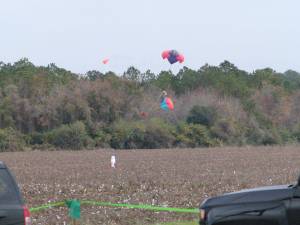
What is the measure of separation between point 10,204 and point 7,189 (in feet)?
Result: 0.68

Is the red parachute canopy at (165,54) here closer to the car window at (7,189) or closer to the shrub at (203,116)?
the car window at (7,189)

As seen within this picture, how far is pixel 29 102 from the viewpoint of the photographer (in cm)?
7556

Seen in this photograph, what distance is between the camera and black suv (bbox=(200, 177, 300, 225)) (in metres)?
8.80

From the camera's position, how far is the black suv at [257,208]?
880 centimetres

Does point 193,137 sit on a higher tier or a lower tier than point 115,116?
lower

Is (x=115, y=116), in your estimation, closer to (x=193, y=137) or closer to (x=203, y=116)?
(x=193, y=137)

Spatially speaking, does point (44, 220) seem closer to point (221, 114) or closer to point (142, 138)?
point (142, 138)

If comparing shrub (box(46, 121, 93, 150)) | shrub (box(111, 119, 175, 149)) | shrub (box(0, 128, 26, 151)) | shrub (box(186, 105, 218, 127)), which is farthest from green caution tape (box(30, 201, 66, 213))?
shrub (box(186, 105, 218, 127))

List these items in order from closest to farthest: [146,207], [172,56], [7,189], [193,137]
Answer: [7,189] → [146,207] → [172,56] → [193,137]

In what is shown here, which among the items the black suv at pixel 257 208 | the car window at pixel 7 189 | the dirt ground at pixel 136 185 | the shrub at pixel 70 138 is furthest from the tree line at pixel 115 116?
the black suv at pixel 257 208

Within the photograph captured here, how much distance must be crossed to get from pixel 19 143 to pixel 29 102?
7850 millimetres

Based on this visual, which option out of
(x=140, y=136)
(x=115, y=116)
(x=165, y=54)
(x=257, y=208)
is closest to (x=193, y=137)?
(x=140, y=136)

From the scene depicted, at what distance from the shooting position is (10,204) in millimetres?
9453

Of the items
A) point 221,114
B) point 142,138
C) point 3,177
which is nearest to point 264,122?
point 221,114
